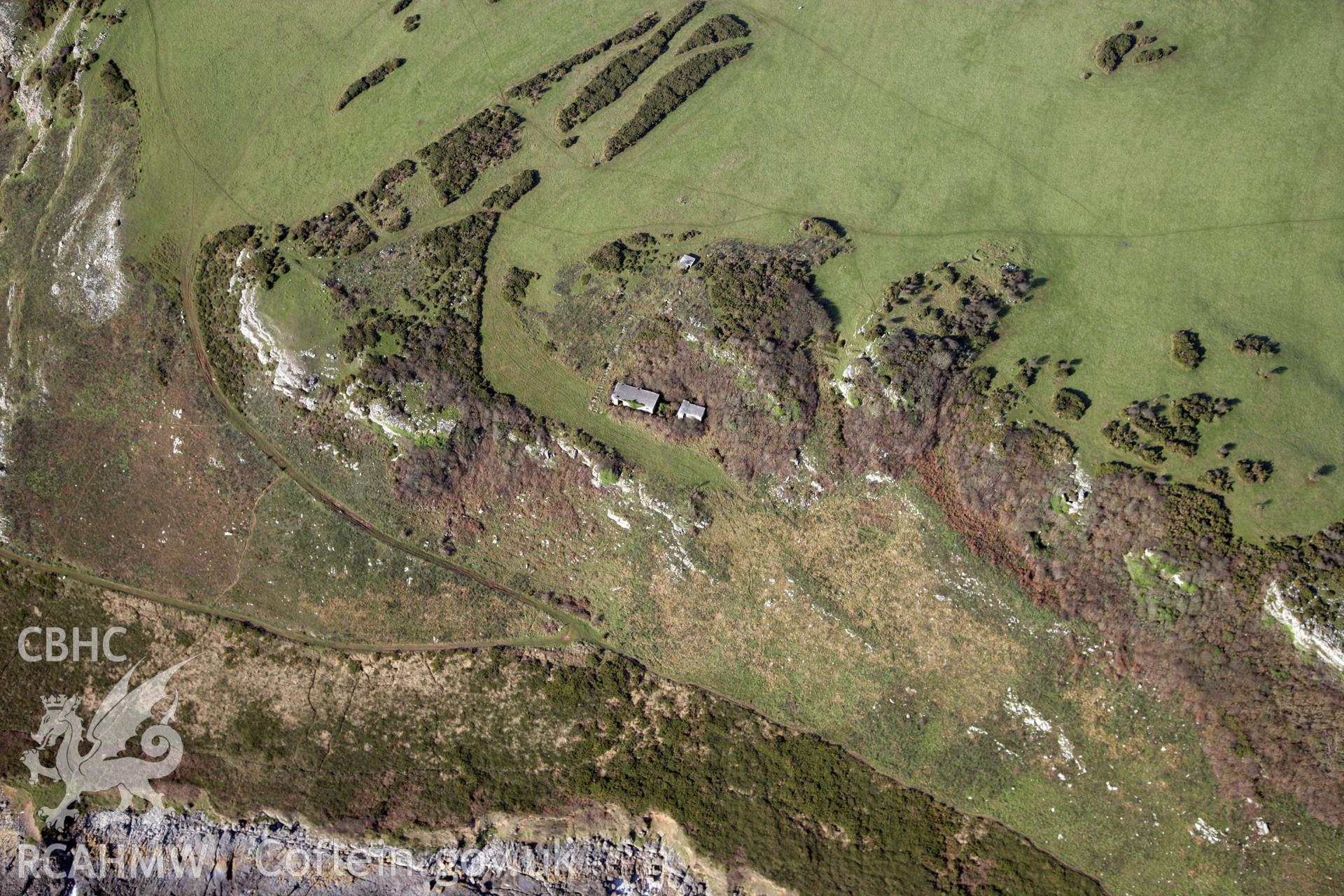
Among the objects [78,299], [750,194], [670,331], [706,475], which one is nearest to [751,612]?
[706,475]

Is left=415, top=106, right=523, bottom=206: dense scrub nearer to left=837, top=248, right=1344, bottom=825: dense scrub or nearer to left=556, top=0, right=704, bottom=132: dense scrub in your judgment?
left=556, top=0, right=704, bottom=132: dense scrub

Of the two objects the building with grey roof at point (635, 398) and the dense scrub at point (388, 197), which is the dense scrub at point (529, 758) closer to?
the building with grey roof at point (635, 398)

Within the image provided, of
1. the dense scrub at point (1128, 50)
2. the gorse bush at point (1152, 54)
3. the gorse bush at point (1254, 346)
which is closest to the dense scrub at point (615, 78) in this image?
the dense scrub at point (1128, 50)

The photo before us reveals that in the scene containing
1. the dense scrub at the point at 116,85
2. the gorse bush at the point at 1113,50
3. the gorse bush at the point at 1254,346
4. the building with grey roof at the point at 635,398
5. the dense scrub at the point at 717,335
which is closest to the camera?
the gorse bush at the point at 1254,346

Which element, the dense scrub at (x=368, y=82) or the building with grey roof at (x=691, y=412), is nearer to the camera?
the building with grey roof at (x=691, y=412)

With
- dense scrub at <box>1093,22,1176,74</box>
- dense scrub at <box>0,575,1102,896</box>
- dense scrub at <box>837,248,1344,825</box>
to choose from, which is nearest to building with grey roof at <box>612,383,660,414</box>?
dense scrub at <box>837,248,1344,825</box>
